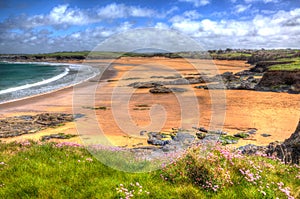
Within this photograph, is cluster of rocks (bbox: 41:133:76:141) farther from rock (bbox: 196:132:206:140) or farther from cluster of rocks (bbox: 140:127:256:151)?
rock (bbox: 196:132:206:140)

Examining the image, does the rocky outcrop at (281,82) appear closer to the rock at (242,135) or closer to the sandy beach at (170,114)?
the sandy beach at (170,114)

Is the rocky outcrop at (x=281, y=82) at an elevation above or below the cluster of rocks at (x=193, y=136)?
above

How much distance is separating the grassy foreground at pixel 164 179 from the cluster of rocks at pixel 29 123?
43.9ft

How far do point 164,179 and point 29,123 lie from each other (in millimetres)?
18562

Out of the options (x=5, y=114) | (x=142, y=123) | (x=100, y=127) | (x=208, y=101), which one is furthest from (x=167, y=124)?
(x=5, y=114)

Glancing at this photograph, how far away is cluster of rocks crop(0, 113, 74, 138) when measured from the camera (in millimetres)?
18753

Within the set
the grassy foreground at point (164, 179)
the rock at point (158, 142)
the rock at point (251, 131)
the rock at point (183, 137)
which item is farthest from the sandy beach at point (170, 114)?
the grassy foreground at point (164, 179)

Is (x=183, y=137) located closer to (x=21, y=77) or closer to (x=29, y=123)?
(x=29, y=123)

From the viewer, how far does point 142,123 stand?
814 inches

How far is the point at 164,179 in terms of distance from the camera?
220 inches

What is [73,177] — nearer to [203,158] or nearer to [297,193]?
[203,158]

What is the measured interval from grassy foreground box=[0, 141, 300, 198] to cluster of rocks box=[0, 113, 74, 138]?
13372 mm

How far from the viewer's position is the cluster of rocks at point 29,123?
18753mm

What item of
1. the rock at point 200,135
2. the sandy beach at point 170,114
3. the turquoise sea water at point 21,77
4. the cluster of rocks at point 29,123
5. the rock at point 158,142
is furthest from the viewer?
the turquoise sea water at point 21,77
